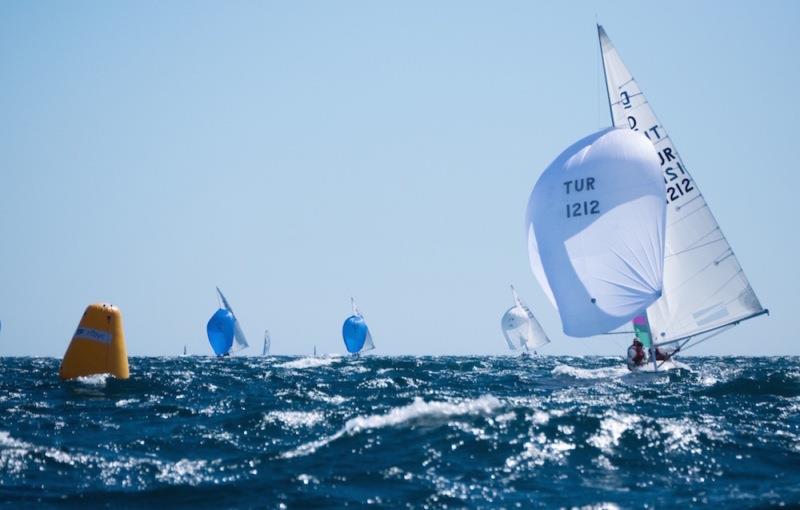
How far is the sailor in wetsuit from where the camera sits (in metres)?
27.7

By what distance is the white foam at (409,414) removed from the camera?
11.0m

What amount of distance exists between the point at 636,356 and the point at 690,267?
3667 mm

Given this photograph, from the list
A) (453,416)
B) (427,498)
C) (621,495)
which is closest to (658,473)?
(621,495)

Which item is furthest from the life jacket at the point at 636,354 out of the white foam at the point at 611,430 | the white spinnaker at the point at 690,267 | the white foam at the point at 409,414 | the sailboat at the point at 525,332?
the sailboat at the point at 525,332

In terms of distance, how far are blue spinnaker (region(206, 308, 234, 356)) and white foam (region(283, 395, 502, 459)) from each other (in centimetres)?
6586

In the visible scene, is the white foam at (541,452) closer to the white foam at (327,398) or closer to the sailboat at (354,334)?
the white foam at (327,398)

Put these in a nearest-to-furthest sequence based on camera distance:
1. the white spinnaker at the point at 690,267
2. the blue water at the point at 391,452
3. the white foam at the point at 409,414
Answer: the blue water at the point at 391,452 < the white foam at the point at 409,414 < the white spinnaker at the point at 690,267

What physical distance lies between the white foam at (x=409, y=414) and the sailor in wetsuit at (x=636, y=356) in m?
14.9

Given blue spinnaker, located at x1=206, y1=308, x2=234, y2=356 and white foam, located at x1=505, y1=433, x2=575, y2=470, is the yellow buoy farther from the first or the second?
blue spinnaker, located at x1=206, y1=308, x2=234, y2=356

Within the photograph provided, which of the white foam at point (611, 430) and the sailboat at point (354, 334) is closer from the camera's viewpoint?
the white foam at point (611, 430)

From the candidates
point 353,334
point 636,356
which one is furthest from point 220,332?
point 636,356

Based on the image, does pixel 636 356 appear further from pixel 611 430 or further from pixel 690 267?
pixel 611 430

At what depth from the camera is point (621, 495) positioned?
8000 mm

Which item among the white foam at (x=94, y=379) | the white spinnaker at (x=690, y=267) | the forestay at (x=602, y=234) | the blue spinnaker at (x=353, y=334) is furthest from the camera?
the blue spinnaker at (x=353, y=334)
